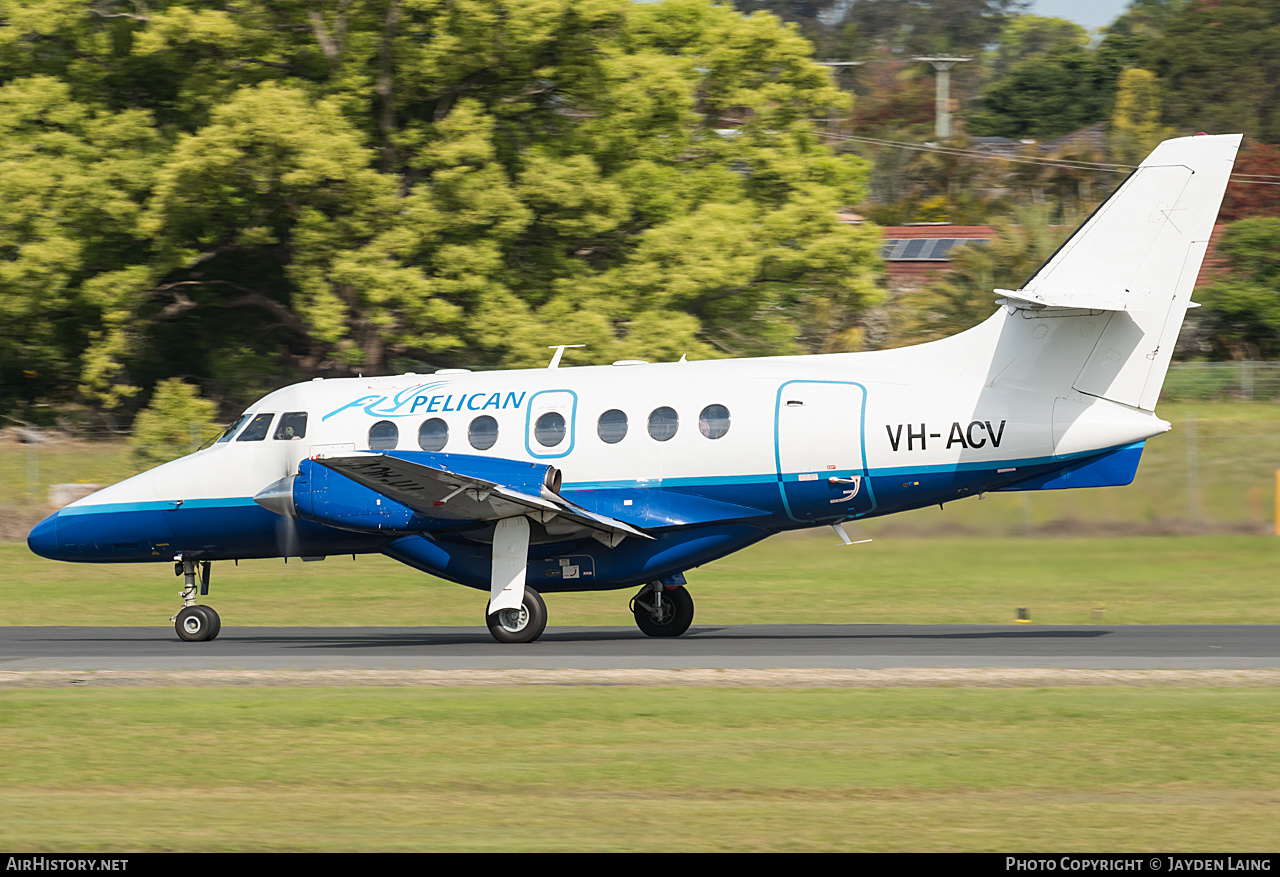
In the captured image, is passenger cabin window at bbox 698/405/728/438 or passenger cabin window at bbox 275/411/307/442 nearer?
passenger cabin window at bbox 698/405/728/438

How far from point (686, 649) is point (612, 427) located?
2.98m

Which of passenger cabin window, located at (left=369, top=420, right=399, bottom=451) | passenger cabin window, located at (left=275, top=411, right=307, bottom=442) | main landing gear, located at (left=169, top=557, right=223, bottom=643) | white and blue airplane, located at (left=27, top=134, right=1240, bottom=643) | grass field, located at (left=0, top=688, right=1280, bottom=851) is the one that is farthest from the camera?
passenger cabin window, located at (left=275, top=411, right=307, bottom=442)

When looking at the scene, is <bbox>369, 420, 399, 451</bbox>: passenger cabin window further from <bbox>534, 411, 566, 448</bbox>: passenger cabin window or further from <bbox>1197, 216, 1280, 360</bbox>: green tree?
<bbox>1197, 216, 1280, 360</bbox>: green tree

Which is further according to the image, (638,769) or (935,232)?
(935,232)

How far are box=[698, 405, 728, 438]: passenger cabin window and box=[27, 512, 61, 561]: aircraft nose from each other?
8.96m

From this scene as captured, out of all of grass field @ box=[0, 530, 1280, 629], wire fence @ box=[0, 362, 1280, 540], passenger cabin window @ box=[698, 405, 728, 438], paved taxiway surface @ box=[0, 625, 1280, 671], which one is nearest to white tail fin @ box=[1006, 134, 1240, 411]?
paved taxiway surface @ box=[0, 625, 1280, 671]

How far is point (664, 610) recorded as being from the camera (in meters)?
20.0

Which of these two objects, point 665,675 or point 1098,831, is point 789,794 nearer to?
point 1098,831

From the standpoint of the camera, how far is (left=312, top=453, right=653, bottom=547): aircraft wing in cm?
1745

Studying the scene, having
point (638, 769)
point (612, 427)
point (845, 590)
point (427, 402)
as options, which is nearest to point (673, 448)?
point (612, 427)

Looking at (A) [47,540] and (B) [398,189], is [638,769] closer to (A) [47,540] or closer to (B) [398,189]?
(A) [47,540]

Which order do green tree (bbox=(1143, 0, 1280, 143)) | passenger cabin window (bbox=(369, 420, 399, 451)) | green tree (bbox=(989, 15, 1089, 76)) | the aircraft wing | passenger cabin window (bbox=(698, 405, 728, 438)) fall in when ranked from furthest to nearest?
green tree (bbox=(989, 15, 1089, 76)) → green tree (bbox=(1143, 0, 1280, 143)) → passenger cabin window (bbox=(369, 420, 399, 451)) → passenger cabin window (bbox=(698, 405, 728, 438)) → the aircraft wing
